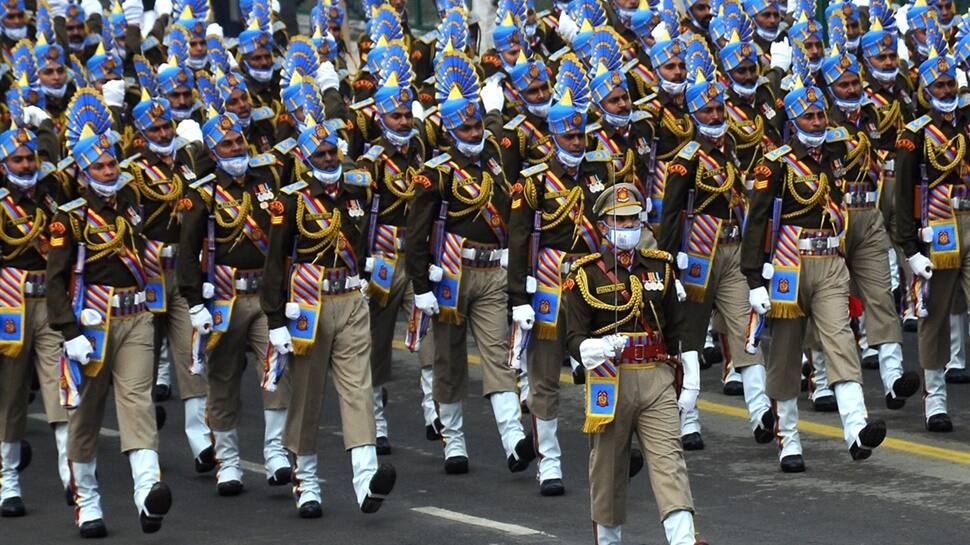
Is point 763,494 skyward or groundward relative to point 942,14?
groundward

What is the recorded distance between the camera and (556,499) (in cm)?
1359

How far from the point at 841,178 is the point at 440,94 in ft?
8.66

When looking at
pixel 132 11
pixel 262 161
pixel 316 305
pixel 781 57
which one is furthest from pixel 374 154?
pixel 132 11

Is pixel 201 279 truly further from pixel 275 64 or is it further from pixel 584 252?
pixel 275 64

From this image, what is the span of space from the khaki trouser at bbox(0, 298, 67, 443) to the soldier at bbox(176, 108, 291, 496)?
2.93 feet

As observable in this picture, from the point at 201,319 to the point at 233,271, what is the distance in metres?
0.52

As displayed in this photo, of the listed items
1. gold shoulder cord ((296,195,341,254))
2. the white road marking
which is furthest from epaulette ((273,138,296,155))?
the white road marking

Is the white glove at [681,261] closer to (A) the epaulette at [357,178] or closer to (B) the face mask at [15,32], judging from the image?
(A) the epaulette at [357,178]

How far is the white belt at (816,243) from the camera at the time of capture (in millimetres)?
13984

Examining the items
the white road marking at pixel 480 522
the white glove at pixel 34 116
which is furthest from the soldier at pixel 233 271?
the white glove at pixel 34 116

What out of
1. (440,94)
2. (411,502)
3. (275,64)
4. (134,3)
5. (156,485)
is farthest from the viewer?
(134,3)

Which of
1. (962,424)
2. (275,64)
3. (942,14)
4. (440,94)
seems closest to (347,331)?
(440,94)

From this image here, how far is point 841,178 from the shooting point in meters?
14.3

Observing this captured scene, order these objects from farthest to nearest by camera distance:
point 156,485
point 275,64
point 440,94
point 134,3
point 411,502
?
point 134,3, point 275,64, point 440,94, point 411,502, point 156,485
